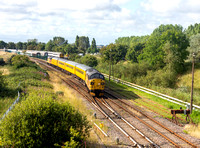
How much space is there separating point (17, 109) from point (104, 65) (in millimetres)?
52553

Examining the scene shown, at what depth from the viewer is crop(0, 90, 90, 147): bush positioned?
26.7 ft

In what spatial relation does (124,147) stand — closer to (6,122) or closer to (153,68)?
(6,122)

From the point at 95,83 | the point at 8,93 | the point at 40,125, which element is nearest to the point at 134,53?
the point at 95,83

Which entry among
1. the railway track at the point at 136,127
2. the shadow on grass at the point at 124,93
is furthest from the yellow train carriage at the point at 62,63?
the railway track at the point at 136,127

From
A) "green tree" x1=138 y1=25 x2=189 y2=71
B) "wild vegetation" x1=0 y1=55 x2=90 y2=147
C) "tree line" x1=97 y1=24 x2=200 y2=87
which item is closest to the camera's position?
"wild vegetation" x1=0 y1=55 x2=90 y2=147

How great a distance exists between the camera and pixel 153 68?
155 feet

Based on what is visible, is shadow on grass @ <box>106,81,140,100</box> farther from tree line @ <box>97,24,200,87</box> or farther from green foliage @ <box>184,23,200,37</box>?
green foliage @ <box>184,23,200,37</box>

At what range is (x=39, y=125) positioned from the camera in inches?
330

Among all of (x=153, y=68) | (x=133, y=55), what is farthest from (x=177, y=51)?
(x=133, y=55)

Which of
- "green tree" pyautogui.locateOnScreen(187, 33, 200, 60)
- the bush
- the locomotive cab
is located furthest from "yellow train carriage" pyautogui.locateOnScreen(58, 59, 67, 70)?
the bush

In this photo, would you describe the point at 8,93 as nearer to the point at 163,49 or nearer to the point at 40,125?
the point at 40,125

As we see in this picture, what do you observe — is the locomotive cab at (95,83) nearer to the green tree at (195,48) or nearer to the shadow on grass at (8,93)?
the shadow on grass at (8,93)

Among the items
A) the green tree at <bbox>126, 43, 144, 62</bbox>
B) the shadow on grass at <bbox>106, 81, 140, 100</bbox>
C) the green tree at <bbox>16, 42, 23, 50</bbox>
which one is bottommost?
the shadow on grass at <bbox>106, 81, 140, 100</bbox>

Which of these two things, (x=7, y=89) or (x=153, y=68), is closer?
(x=7, y=89)
